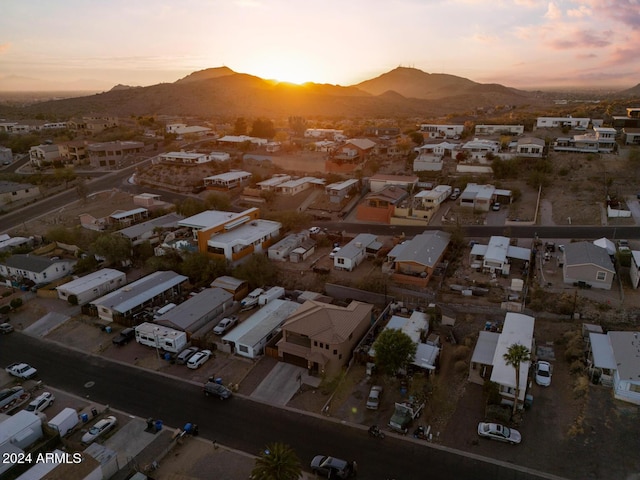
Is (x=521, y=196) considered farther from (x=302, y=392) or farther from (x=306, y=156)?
(x=302, y=392)

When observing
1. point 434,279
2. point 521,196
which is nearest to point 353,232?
point 434,279

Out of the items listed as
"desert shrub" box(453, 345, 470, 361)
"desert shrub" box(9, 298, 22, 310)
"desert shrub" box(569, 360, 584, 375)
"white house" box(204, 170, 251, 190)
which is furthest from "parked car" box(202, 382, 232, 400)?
"white house" box(204, 170, 251, 190)

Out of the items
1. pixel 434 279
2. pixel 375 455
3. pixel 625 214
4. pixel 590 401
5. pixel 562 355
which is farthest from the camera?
pixel 625 214

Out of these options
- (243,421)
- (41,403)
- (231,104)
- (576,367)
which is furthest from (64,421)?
(231,104)

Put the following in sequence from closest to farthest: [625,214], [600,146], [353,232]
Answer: [625,214] → [353,232] → [600,146]

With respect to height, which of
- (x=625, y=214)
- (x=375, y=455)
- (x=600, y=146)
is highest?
(x=600, y=146)

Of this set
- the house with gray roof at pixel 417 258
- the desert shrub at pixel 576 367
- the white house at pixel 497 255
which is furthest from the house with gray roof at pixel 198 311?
the desert shrub at pixel 576 367
